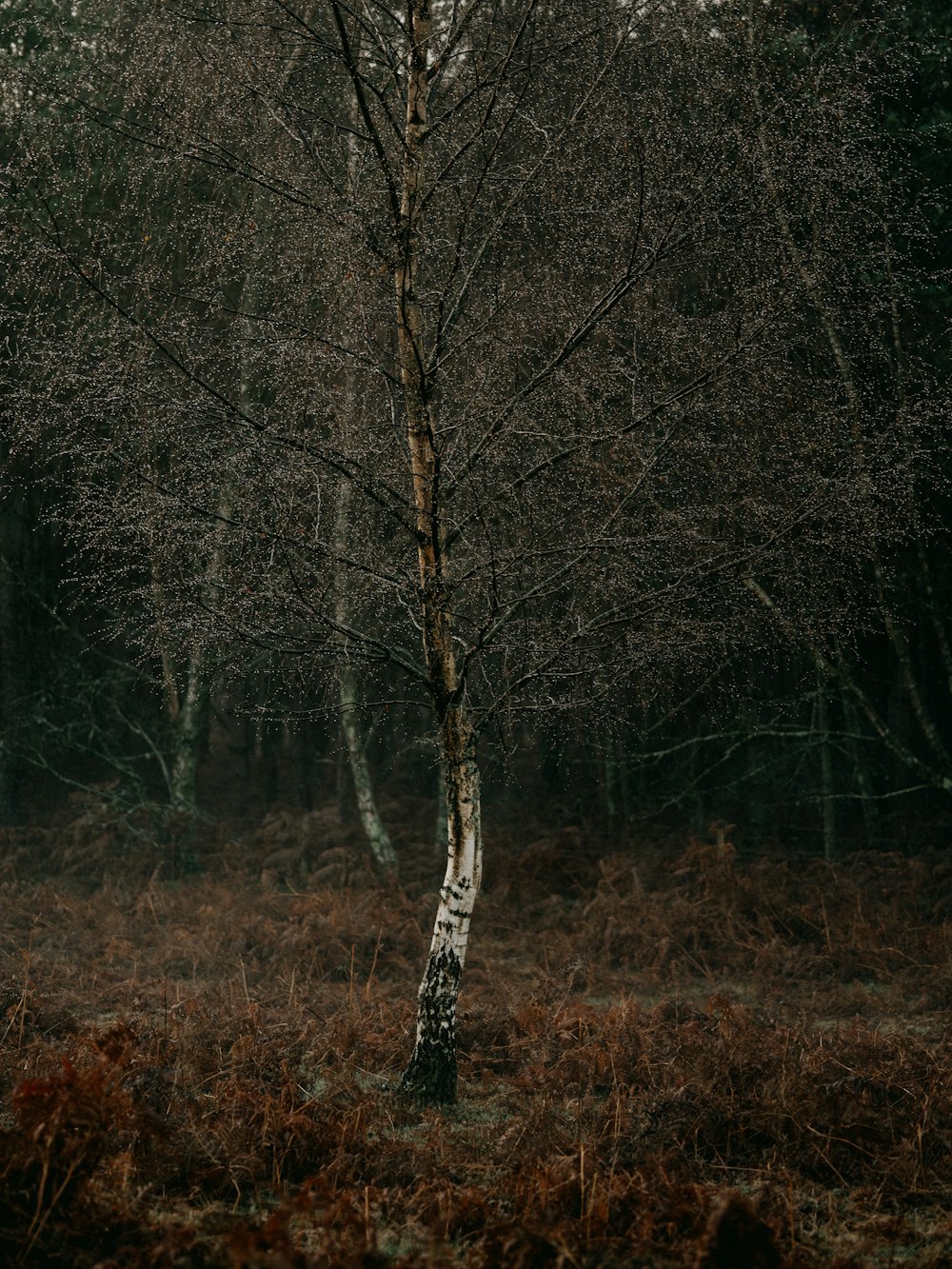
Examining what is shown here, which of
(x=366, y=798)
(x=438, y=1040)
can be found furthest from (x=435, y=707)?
(x=366, y=798)

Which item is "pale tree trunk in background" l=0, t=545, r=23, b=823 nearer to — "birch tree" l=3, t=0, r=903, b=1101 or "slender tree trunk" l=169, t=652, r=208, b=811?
"slender tree trunk" l=169, t=652, r=208, b=811

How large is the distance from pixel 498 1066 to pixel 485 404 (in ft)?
13.9

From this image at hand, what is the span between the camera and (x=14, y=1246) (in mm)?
3916

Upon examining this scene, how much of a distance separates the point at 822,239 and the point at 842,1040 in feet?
17.8

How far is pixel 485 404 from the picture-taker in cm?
643

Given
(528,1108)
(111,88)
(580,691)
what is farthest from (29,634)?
(528,1108)

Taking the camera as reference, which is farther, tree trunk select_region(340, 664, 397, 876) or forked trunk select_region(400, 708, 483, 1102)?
tree trunk select_region(340, 664, 397, 876)

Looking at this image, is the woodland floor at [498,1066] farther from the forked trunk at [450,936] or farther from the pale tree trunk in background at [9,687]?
the pale tree trunk in background at [9,687]

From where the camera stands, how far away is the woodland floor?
420 cm

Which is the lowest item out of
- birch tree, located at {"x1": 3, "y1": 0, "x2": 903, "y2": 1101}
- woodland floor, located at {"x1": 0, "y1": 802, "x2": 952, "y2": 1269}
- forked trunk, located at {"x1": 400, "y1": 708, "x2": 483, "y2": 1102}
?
woodland floor, located at {"x1": 0, "y1": 802, "x2": 952, "y2": 1269}

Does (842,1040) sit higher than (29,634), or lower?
lower

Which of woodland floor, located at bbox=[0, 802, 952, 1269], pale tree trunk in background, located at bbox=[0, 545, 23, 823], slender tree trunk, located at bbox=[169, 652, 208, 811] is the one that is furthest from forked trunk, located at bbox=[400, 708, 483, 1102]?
pale tree trunk in background, located at bbox=[0, 545, 23, 823]

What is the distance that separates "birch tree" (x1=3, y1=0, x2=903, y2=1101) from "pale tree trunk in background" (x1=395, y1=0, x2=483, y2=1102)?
2 cm

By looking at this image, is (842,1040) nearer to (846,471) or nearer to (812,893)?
(846,471)
